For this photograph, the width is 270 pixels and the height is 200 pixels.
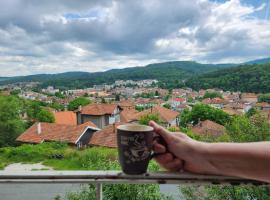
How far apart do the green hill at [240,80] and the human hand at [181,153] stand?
44.8 m

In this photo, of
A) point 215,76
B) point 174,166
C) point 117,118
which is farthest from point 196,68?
point 174,166

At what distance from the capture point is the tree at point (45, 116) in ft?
77.2

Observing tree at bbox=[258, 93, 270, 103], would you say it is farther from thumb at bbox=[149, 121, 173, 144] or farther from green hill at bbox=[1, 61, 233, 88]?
thumb at bbox=[149, 121, 173, 144]

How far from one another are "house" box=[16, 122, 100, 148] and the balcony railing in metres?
13.1

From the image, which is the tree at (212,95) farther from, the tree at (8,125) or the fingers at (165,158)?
the fingers at (165,158)

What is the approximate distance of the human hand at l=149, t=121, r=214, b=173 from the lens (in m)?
0.73

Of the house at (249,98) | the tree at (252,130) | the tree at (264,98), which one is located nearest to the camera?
the tree at (252,130)

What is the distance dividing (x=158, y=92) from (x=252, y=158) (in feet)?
196

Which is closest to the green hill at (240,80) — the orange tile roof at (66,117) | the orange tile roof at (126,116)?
the orange tile roof at (126,116)

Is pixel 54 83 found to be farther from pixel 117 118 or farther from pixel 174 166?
pixel 174 166

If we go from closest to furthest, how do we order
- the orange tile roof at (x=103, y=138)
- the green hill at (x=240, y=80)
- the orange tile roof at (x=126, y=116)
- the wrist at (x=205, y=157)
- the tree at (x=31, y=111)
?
the wrist at (x=205, y=157) → the orange tile roof at (x=103, y=138) → the orange tile roof at (x=126, y=116) → the tree at (x=31, y=111) → the green hill at (x=240, y=80)

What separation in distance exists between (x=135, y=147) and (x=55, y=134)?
14297 millimetres

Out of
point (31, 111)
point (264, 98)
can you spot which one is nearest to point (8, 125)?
point (31, 111)

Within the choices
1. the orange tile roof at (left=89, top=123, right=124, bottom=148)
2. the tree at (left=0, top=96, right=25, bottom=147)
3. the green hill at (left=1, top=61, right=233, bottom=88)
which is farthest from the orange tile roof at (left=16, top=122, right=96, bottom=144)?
the green hill at (left=1, top=61, right=233, bottom=88)
